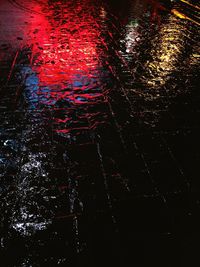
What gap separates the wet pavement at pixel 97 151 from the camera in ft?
7.56

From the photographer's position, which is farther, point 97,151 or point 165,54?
point 165,54

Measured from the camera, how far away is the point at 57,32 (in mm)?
6695

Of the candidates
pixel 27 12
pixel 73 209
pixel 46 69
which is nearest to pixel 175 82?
pixel 46 69

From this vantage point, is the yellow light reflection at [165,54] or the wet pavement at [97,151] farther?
the yellow light reflection at [165,54]

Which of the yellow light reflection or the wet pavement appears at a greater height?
the yellow light reflection

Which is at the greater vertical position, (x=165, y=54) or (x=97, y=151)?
(x=165, y=54)

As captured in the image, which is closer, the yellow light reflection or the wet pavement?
the wet pavement

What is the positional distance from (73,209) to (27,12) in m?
8.23

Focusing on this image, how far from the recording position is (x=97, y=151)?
10.6 feet

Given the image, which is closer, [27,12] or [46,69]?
[46,69]

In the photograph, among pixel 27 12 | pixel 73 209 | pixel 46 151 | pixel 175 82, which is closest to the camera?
pixel 73 209

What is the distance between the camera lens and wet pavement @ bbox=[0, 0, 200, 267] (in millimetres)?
2305

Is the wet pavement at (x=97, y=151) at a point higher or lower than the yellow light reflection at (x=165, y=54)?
lower

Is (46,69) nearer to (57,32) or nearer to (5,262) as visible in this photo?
(57,32)
